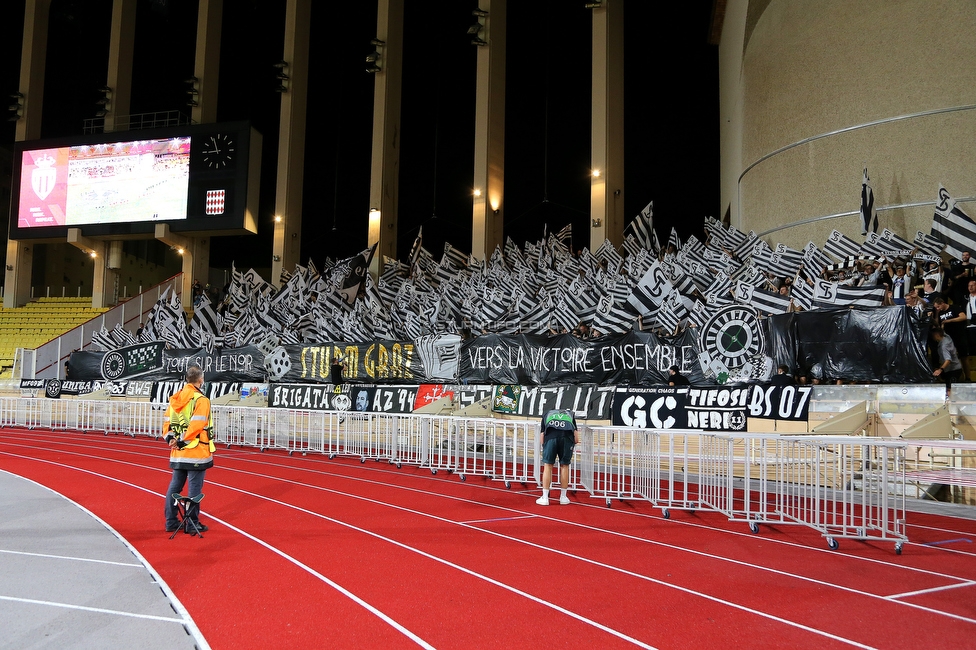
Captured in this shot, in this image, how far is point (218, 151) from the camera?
31406 millimetres

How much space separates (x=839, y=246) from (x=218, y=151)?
25.4 metres

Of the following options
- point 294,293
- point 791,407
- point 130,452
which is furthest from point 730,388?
point 294,293

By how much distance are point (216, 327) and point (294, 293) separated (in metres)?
3.35

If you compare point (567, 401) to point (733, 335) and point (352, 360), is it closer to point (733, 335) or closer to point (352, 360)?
point (733, 335)

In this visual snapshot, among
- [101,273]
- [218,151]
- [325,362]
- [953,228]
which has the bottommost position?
[325,362]

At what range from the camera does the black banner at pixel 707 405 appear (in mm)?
11711

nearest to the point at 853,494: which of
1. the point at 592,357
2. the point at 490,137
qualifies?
the point at 592,357

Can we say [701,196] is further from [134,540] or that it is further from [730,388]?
[134,540]

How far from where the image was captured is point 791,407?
459 inches

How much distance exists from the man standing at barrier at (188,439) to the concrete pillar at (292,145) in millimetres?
26190

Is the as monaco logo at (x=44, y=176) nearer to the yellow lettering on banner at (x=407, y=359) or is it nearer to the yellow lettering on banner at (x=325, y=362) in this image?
the yellow lettering on banner at (x=325, y=362)

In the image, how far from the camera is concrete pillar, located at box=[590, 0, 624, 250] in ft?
85.9

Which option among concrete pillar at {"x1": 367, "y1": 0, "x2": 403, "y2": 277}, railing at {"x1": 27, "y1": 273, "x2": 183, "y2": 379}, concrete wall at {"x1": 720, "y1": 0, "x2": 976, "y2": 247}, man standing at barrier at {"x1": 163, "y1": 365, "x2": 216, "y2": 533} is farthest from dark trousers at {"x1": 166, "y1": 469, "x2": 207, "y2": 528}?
railing at {"x1": 27, "y1": 273, "x2": 183, "y2": 379}

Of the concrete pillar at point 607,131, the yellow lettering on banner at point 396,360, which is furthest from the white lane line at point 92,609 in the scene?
the concrete pillar at point 607,131
